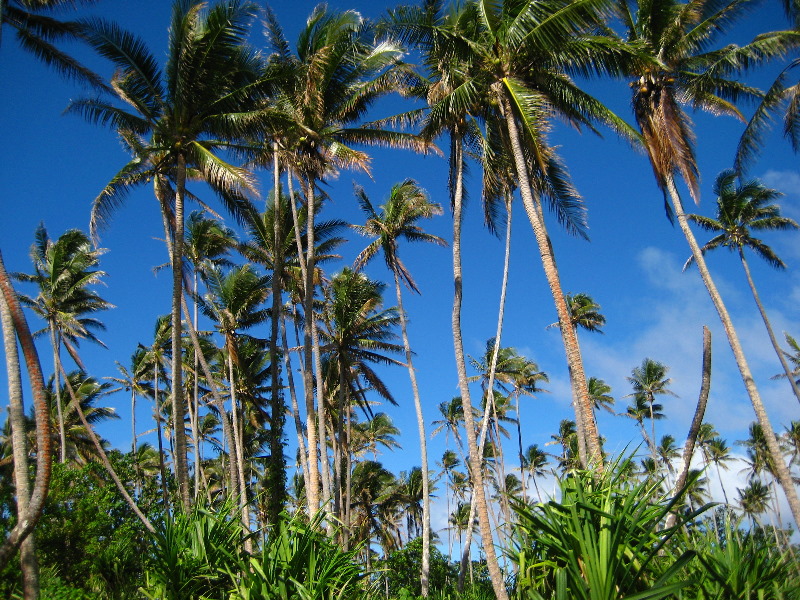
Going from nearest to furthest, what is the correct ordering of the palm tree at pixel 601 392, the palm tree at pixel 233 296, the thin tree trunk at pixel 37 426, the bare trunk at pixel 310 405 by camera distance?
the thin tree trunk at pixel 37 426 → the bare trunk at pixel 310 405 → the palm tree at pixel 233 296 → the palm tree at pixel 601 392

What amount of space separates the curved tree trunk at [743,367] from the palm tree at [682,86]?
0.02 m

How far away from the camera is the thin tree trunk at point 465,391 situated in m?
11.8

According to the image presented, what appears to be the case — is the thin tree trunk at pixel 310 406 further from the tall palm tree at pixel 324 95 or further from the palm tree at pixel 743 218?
the palm tree at pixel 743 218

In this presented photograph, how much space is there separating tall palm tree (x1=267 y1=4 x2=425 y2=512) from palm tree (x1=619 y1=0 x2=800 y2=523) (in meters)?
6.04

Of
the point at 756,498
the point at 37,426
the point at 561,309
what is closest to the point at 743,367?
the point at 561,309

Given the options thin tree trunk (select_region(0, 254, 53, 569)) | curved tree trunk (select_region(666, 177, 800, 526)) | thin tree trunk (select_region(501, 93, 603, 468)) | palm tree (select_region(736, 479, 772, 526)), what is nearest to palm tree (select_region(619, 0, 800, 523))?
curved tree trunk (select_region(666, 177, 800, 526))

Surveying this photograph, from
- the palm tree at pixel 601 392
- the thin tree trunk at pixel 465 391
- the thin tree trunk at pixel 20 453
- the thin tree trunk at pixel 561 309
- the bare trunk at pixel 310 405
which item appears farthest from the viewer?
the palm tree at pixel 601 392

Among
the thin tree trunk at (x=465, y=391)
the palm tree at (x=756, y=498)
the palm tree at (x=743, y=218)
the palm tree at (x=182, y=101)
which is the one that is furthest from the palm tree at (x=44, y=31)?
the palm tree at (x=756, y=498)

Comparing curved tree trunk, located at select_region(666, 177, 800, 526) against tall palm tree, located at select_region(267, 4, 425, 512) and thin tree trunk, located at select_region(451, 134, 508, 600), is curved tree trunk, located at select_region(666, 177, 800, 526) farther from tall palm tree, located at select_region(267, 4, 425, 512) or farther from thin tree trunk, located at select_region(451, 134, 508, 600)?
tall palm tree, located at select_region(267, 4, 425, 512)

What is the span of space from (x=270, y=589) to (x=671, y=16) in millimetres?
16250

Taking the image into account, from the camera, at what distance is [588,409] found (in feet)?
31.6

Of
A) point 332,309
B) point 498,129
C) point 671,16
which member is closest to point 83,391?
point 332,309

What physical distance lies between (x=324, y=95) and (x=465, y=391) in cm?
900

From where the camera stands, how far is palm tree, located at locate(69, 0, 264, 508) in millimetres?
12680
